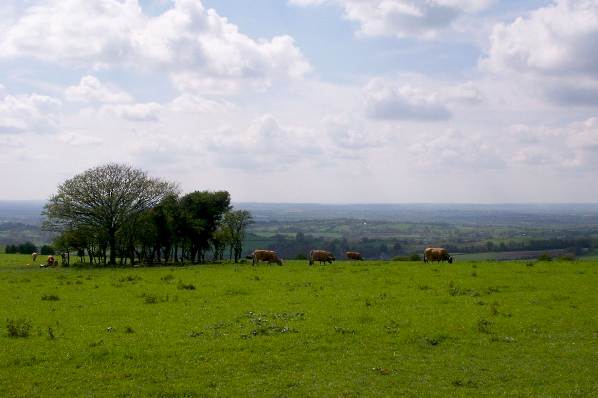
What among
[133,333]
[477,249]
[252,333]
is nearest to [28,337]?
[133,333]

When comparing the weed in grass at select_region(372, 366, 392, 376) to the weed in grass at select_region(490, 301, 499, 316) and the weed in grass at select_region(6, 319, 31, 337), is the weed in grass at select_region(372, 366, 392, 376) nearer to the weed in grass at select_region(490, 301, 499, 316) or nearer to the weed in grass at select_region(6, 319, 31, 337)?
the weed in grass at select_region(490, 301, 499, 316)

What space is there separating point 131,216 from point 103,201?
11.0 ft

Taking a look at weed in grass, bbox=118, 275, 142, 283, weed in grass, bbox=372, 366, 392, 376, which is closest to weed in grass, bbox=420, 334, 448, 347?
weed in grass, bbox=372, 366, 392, 376

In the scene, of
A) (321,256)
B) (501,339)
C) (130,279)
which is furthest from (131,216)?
(501,339)

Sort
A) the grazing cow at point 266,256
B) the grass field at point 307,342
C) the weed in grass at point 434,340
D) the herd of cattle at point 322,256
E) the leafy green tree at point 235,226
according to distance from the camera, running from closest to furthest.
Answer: the grass field at point 307,342
the weed in grass at point 434,340
the herd of cattle at point 322,256
the grazing cow at point 266,256
the leafy green tree at point 235,226

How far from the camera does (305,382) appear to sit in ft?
39.9

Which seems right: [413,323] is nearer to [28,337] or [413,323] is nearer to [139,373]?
[139,373]

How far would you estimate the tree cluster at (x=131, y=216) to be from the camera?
56.2m

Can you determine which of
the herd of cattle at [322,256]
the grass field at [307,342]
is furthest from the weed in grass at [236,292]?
the herd of cattle at [322,256]

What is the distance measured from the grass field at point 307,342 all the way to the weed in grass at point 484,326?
5.1 inches

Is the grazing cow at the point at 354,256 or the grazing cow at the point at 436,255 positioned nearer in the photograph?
the grazing cow at the point at 436,255

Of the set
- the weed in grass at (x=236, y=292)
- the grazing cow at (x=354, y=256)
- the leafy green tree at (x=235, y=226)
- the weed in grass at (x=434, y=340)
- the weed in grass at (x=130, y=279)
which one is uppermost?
the leafy green tree at (x=235, y=226)

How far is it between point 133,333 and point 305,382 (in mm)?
7211

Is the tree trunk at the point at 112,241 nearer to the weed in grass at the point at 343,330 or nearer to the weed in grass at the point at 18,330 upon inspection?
the weed in grass at the point at 18,330
